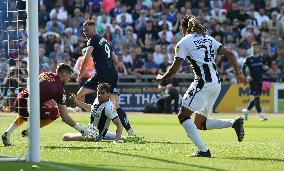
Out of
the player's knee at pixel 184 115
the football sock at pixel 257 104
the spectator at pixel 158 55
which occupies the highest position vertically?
the spectator at pixel 158 55

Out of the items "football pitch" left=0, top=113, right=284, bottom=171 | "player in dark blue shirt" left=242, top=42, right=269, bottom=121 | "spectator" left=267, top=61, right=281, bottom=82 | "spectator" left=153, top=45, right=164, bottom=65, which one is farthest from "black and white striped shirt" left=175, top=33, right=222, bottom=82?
"spectator" left=267, top=61, right=281, bottom=82

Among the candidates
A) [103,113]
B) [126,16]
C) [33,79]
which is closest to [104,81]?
[103,113]

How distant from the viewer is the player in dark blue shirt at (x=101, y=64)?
16128 mm

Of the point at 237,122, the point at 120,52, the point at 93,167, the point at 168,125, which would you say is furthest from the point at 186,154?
the point at 120,52

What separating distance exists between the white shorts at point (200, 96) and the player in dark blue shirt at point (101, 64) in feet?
12.3

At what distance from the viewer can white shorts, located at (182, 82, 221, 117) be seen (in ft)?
40.4

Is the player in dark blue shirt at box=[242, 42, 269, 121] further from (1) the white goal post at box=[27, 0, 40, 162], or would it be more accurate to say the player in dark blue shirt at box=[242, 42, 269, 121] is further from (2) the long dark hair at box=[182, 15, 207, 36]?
(1) the white goal post at box=[27, 0, 40, 162]

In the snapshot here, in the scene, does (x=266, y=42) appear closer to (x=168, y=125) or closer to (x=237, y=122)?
(x=168, y=125)

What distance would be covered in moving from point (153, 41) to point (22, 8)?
840 inches

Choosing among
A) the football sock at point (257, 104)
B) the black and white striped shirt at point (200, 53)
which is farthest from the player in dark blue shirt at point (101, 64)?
the football sock at point (257, 104)

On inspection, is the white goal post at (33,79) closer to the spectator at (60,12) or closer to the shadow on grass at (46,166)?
the shadow on grass at (46,166)

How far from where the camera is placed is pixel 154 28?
110 ft

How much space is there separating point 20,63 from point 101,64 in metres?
3.84

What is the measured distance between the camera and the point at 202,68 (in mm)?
12484
